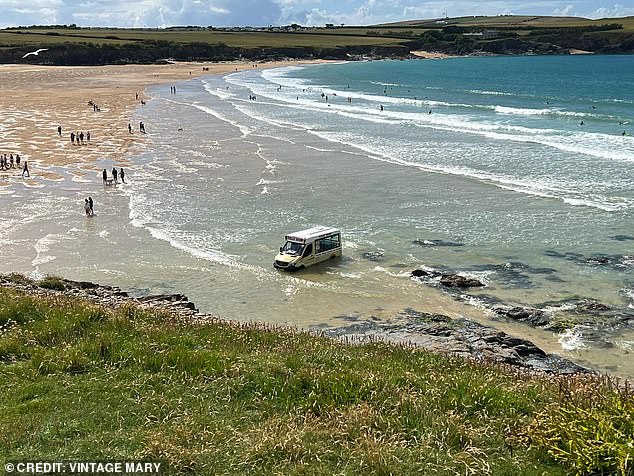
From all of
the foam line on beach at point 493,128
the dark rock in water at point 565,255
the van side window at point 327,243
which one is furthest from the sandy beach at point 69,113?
the dark rock in water at point 565,255

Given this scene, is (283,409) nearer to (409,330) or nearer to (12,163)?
(409,330)

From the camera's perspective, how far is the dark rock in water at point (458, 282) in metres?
24.4

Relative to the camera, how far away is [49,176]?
43344 millimetres

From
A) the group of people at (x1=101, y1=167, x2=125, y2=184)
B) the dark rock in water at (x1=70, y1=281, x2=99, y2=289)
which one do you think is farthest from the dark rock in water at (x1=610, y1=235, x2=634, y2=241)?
the group of people at (x1=101, y1=167, x2=125, y2=184)

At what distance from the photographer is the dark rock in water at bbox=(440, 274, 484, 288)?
80.0ft

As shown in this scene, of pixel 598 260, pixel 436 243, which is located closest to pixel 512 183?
pixel 436 243

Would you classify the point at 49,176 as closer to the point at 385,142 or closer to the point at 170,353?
the point at 385,142

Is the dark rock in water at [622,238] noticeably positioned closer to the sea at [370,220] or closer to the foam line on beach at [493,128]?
the sea at [370,220]

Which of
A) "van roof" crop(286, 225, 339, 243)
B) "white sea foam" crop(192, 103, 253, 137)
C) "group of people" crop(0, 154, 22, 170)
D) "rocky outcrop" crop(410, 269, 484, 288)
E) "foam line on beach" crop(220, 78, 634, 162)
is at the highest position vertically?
"foam line on beach" crop(220, 78, 634, 162)

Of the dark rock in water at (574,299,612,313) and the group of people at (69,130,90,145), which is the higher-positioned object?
the group of people at (69,130,90,145)

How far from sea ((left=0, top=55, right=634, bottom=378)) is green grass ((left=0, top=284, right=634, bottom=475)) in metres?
8.97

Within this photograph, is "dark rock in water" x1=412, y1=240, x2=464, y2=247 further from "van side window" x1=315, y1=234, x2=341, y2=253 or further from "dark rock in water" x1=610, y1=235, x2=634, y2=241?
"dark rock in water" x1=610, y1=235, x2=634, y2=241

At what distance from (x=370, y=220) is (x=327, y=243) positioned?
21.6 ft

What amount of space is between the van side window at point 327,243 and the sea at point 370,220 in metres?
0.84
